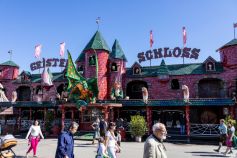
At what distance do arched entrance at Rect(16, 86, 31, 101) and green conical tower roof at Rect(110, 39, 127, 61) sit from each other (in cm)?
1364

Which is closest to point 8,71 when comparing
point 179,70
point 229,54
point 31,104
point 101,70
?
point 31,104

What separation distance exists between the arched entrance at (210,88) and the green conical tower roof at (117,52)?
30.2ft

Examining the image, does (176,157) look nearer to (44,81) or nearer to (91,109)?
(91,109)

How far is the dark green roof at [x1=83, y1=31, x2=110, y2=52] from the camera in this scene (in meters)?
27.0

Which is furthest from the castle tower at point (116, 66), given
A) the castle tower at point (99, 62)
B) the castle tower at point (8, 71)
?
the castle tower at point (8, 71)

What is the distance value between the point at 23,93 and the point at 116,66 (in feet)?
48.4

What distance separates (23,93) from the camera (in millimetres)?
33125

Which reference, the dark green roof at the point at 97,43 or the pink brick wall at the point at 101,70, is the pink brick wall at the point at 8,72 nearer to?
the dark green roof at the point at 97,43

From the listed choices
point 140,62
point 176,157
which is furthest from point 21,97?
point 176,157

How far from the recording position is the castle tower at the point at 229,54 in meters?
23.1

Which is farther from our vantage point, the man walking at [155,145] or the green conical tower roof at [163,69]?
the green conical tower roof at [163,69]

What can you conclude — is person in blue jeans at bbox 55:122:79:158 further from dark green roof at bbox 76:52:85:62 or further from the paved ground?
dark green roof at bbox 76:52:85:62

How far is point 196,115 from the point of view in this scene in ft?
83.9

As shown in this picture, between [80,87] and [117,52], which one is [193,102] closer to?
[80,87]
